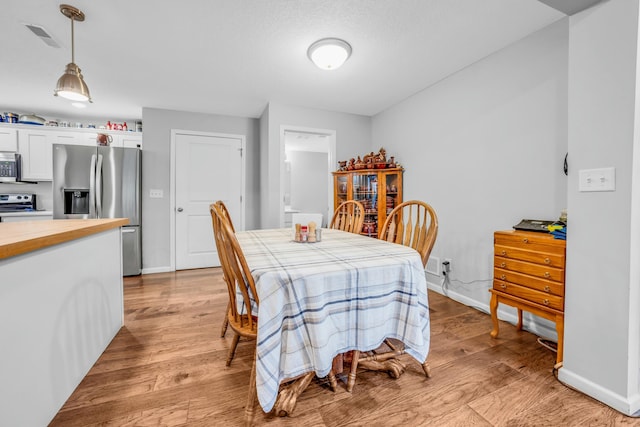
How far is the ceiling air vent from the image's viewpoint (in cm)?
197

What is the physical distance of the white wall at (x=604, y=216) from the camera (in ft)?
4.15

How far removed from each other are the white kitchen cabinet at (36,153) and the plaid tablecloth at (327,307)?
4249mm

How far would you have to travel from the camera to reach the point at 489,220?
7.98 ft

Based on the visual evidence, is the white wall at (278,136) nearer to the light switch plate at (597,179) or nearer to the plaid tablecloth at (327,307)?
the plaid tablecloth at (327,307)

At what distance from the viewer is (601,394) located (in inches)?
53.2

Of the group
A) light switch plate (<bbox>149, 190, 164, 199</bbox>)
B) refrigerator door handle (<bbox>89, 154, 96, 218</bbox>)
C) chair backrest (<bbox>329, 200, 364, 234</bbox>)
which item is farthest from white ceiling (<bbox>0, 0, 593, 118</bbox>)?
chair backrest (<bbox>329, 200, 364, 234</bbox>)

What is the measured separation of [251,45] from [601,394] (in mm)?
3149

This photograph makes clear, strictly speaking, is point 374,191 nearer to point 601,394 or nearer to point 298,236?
point 298,236

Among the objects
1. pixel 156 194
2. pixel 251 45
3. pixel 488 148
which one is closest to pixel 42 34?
pixel 251 45

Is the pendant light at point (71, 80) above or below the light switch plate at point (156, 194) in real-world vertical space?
above

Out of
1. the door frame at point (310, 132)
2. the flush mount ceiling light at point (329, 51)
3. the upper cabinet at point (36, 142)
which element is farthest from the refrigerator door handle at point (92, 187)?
the flush mount ceiling light at point (329, 51)

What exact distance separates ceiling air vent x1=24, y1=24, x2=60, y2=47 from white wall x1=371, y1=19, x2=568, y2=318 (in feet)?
11.2

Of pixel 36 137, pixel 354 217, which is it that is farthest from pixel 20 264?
pixel 36 137

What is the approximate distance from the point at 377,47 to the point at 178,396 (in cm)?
276
